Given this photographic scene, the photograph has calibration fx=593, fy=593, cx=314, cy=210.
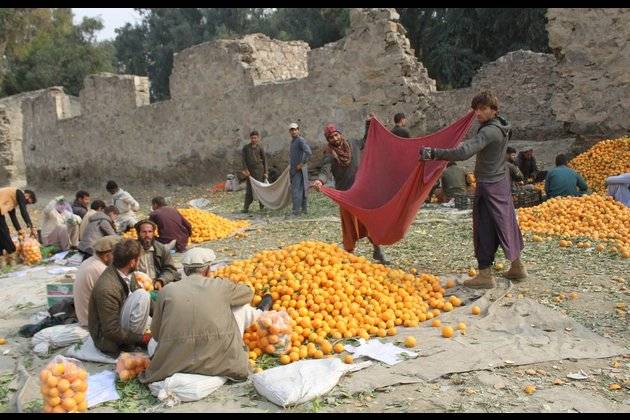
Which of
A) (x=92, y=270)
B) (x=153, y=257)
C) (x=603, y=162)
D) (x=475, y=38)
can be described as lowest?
(x=153, y=257)

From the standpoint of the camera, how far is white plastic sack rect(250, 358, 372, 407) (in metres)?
3.46

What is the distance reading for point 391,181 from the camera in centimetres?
629

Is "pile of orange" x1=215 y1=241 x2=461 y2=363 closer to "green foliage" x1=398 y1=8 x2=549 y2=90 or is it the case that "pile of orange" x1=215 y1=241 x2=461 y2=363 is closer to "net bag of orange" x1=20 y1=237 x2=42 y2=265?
"net bag of orange" x1=20 y1=237 x2=42 y2=265

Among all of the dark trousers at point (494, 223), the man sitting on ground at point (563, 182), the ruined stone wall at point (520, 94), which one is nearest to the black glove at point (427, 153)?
the dark trousers at point (494, 223)

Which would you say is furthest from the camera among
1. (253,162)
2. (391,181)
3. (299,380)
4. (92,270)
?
(253,162)

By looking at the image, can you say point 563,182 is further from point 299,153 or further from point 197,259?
point 197,259

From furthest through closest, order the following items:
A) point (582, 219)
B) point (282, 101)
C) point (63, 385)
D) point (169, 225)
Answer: point (282, 101)
point (169, 225)
point (582, 219)
point (63, 385)

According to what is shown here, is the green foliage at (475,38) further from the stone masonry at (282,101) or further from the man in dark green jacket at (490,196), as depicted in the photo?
the man in dark green jacket at (490,196)

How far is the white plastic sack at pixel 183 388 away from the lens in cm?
358

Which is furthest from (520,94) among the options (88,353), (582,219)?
(88,353)

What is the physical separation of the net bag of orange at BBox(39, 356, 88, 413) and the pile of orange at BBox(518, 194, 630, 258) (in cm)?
524

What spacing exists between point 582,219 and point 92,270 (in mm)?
5687

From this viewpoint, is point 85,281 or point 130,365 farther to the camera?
point 85,281

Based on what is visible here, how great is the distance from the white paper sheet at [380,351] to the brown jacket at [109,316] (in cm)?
162
